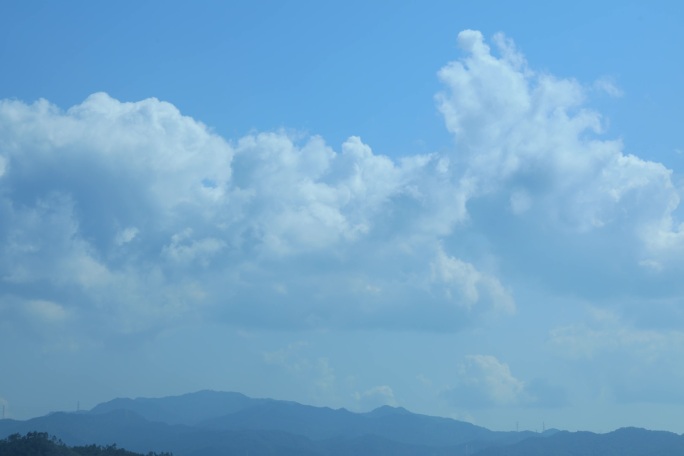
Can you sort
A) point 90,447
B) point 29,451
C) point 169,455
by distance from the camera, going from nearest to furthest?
point 29,451 < point 90,447 < point 169,455

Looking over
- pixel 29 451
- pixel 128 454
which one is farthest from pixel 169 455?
pixel 29 451

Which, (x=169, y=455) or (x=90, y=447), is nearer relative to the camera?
(x=90, y=447)

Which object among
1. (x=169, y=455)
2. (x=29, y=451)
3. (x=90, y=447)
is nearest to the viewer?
(x=29, y=451)

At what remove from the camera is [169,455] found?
11594 cm

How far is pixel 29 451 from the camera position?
8925 cm

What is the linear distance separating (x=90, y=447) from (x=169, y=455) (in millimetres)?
16553

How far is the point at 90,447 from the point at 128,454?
4715 millimetres

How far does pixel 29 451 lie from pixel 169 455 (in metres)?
28.9

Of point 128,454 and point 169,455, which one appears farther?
point 169,455

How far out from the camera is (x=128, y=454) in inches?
4092

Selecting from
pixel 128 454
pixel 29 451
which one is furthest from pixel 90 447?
pixel 29 451

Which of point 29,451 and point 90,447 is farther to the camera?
point 90,447

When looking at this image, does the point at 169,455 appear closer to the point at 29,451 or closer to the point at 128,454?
the point at 128,454

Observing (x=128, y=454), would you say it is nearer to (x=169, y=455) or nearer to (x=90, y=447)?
(x=90, y=447)
